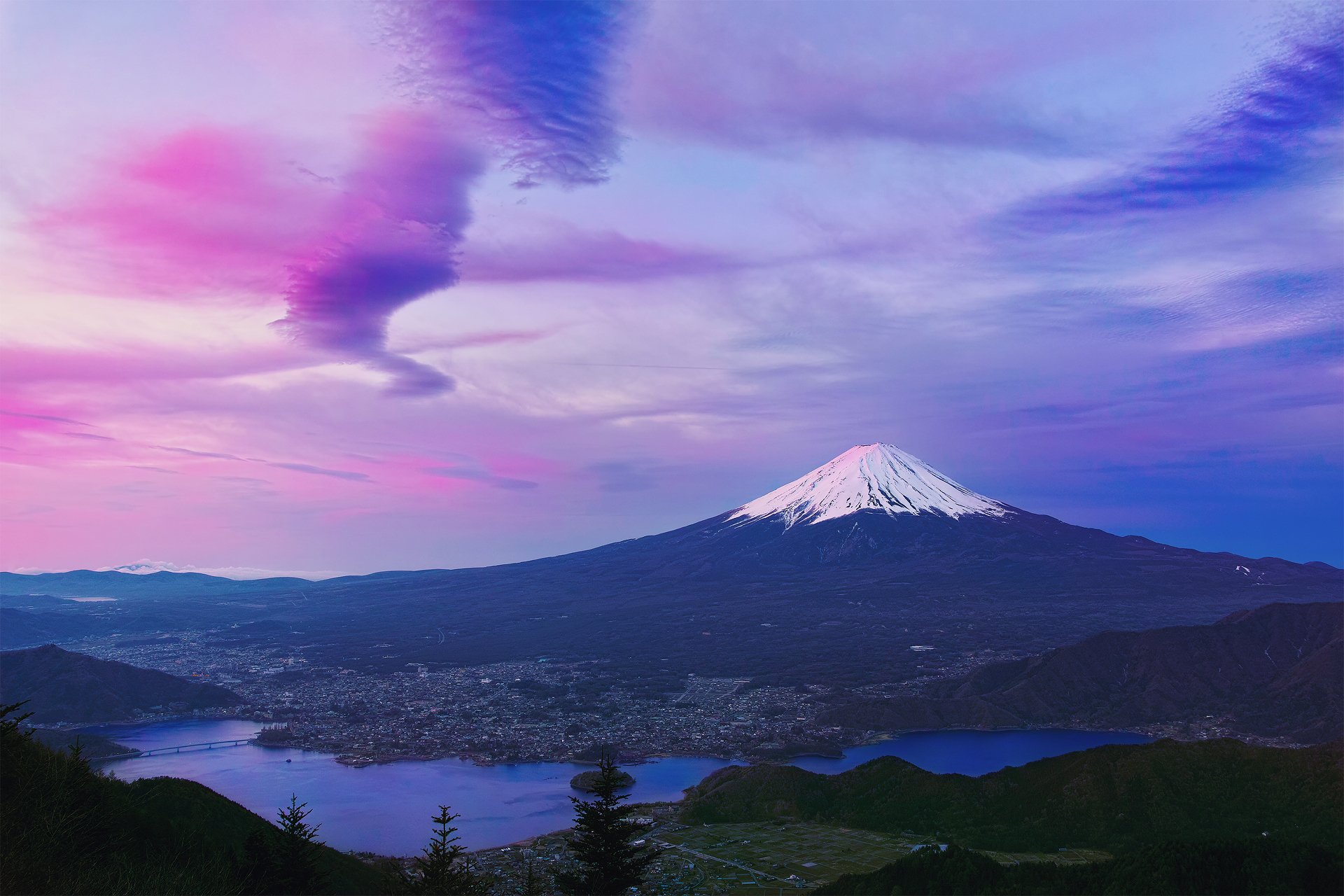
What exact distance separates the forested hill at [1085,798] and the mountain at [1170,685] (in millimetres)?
35621

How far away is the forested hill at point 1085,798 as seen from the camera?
46906mm

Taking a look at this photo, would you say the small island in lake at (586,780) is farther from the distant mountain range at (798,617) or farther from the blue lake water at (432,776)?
the distant mountain range at (798,617)

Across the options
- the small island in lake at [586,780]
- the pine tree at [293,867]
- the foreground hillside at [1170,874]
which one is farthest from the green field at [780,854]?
the pine tree at [293,867]

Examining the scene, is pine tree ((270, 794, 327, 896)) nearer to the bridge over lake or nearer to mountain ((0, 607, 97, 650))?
the bridge over lake

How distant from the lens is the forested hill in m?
46.9

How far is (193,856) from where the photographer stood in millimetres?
24594

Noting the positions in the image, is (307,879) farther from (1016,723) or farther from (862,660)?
(862,660)

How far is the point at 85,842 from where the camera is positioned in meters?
19.2

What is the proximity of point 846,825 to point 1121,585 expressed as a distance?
14800 cm

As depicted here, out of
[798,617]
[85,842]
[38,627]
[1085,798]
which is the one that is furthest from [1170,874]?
[38,627]

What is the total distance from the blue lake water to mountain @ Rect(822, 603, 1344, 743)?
453cm

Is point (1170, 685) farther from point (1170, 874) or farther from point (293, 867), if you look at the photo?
point (293, 867)

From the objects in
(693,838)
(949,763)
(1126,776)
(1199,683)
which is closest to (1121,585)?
(1199,683)

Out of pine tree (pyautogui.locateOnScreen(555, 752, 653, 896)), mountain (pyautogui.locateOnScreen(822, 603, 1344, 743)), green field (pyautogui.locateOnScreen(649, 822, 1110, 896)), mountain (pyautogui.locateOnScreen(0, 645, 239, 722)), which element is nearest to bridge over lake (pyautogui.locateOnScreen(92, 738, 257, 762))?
mountain (pyautogui.locateOnScreen(0, 645, 239, 722))
